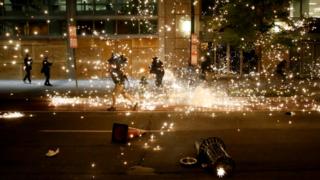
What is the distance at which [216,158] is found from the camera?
8.75 metres

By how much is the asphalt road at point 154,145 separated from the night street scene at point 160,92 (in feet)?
0.13

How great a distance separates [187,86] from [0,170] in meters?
14.3

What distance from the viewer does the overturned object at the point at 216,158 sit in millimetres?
8711

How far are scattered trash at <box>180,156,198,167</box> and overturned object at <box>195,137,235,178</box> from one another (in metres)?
0.12

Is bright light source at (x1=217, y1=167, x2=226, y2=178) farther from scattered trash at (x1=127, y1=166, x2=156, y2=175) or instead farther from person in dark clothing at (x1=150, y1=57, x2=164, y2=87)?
person in dark clothing at (x1=150, y1=57, x2=164, y2=87)

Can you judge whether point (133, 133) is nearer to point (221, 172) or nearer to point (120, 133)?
point (120, 133)

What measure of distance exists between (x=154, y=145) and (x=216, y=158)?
8.76 feet

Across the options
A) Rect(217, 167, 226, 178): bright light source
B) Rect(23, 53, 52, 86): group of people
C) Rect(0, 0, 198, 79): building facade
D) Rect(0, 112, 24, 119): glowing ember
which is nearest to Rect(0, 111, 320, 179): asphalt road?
Rect(217, 167, 226, 178): bright light source

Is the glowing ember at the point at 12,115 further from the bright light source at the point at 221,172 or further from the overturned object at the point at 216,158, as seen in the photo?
the bright light source at the point at 221,172

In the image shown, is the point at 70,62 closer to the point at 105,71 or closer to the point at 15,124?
the point at 105,71

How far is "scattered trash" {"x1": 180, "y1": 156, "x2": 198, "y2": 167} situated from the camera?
933cm

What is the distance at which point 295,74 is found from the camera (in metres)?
26.8

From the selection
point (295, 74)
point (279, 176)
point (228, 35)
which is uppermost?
point (228, 35)

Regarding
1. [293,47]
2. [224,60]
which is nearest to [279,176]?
[293,47]
